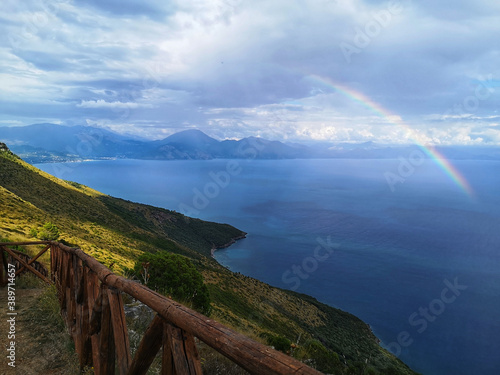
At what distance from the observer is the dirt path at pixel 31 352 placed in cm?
503

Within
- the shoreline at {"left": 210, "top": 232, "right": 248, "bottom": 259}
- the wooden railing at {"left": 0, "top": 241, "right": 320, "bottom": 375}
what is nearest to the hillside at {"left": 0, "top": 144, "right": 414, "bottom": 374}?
the wooden railing at {"left": 0, "top": 241, "right": 320, "bottom": 375}

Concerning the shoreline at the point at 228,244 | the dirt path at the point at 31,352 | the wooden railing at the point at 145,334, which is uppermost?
the wooden railing at the point at 145,334

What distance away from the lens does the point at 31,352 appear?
5.55 m

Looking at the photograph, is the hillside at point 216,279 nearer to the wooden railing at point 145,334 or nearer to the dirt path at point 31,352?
the dirt path at point 31,352

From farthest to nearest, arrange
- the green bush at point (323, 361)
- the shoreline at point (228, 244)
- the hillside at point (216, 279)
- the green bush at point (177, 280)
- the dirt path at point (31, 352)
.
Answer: the shoreline at point (228, 244), the hillside at point (216, 279), the green bush at point (177, 280), the green bush at point (323, 361), the dirt path at point (31, 352)

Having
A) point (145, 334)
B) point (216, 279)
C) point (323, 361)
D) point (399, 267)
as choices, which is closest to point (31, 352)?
point (145, 334)

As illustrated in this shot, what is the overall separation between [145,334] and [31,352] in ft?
16.3

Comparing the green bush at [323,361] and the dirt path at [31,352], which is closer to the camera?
the dirt path at [31,352]

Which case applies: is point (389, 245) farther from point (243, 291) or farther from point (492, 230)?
point (243, 291)

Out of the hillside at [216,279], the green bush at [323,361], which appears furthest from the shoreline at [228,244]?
the green bush at [323,361]

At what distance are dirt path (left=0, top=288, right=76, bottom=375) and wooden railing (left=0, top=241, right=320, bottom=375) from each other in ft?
1.42

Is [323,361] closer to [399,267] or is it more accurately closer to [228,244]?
[399,267]

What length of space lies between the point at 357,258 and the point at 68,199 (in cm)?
8959

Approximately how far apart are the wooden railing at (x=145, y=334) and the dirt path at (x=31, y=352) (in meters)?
0.43
